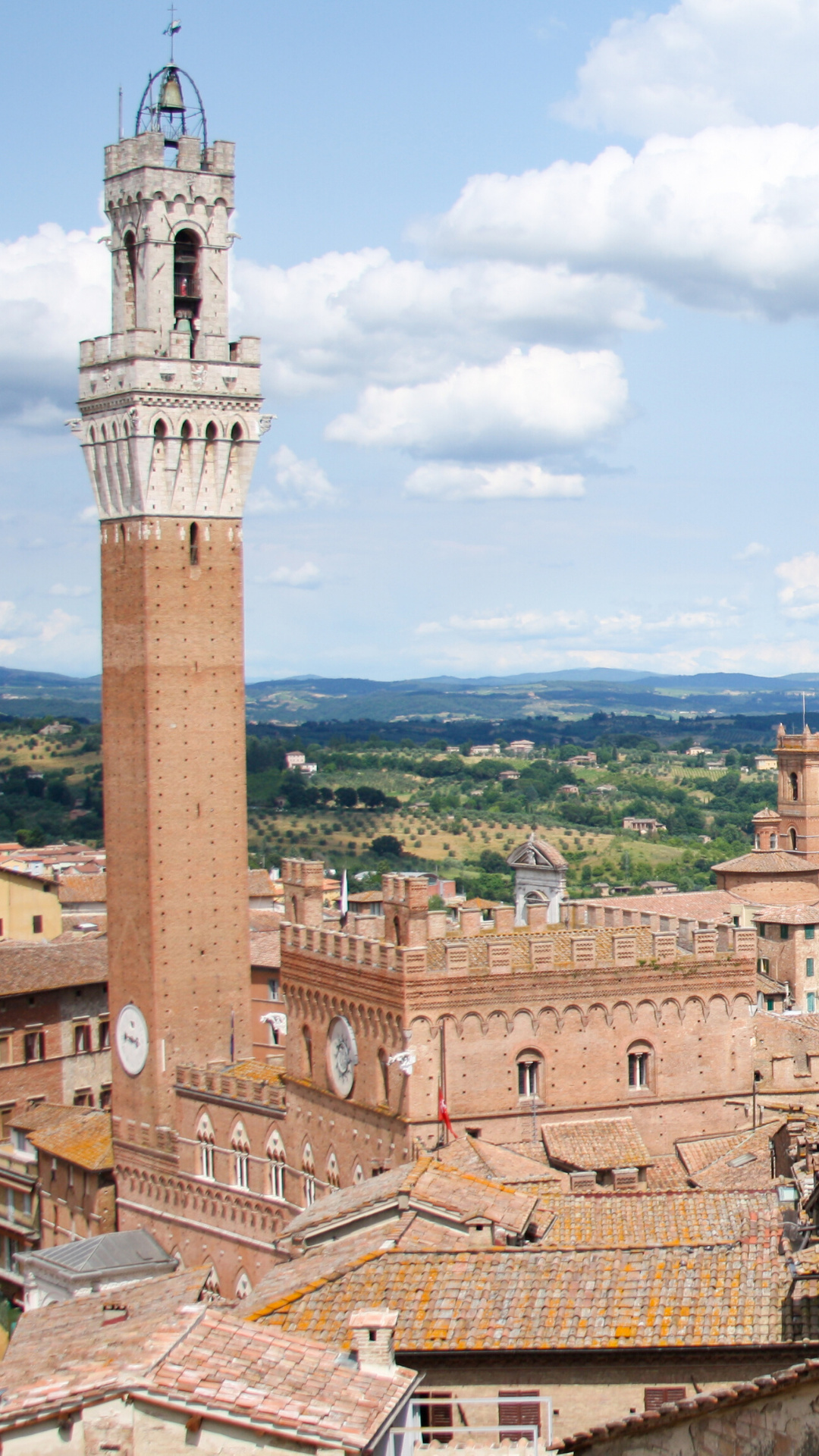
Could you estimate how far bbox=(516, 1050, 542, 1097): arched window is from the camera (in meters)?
41.6

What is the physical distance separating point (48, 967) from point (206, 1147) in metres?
14.2

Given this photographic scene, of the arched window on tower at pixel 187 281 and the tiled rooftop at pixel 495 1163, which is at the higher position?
the arched window on tower at pixel 187 281

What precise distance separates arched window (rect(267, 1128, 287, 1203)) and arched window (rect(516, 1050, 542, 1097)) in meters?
7.11

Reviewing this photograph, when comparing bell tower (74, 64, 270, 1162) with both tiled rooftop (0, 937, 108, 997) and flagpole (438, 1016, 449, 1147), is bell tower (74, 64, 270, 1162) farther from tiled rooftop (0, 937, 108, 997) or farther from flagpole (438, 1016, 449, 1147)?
flagpole (438, 1016, 449, 1147)

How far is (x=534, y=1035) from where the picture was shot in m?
41.7

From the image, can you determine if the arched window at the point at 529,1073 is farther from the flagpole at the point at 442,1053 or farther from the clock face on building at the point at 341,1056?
the clock face on building at the point at 341,1056

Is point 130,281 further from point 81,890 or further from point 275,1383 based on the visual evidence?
point 275,1383

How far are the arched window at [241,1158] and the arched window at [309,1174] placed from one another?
3147 millimetres

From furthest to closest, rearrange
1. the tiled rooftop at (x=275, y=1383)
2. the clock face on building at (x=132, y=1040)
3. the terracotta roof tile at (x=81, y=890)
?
the terracotta roof tile at (x=81, y=890)
the clock face on building at (x=132, y=1040)
the tiled rooftop at (x=275, y=1383)

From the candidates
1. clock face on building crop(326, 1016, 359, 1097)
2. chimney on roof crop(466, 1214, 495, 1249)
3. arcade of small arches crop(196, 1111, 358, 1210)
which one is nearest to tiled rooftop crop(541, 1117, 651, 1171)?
clock face on building crop(326, 1016, 359, 1097)

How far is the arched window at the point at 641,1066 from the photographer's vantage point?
4272cm

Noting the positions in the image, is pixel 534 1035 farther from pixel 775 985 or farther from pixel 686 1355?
pixel 775 985

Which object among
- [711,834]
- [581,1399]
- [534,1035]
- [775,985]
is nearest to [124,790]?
[534,1035]

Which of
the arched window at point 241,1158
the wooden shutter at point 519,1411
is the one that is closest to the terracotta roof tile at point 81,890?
the arched window at point 241,1158
